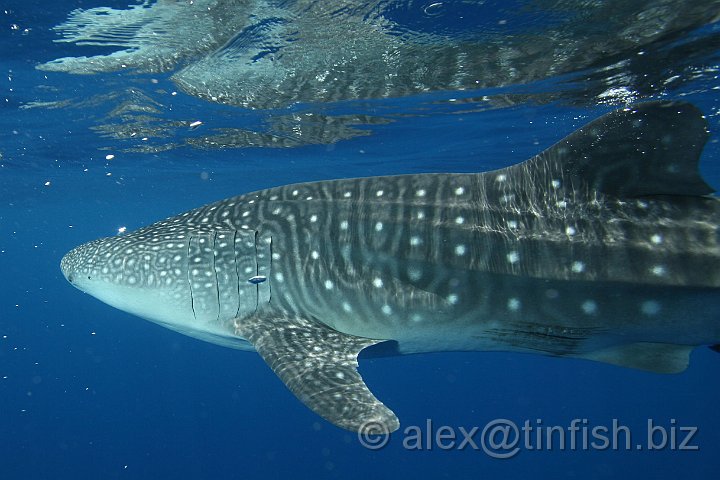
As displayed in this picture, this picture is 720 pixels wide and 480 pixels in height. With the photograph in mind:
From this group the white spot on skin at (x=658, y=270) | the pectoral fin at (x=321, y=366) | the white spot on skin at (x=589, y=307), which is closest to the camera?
the pectoral fin at (x=321, y=366)

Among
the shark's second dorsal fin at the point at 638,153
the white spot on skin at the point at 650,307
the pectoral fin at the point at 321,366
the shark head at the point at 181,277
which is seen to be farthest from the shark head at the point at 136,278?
the white spot on skin at the point at 650,307

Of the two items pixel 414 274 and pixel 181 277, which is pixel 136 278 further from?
pixel 414 274

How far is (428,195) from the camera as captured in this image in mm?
4551

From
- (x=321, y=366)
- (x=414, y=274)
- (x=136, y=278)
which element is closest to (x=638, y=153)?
(x=414, y=274)

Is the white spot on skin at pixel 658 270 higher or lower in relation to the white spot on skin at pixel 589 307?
higher

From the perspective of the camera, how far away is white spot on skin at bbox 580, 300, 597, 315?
3848 millimetres

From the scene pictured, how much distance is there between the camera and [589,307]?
386 cm

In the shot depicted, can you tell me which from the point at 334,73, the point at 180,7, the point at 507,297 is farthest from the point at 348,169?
the point at 507,297

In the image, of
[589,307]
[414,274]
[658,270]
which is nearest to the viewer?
[658,270]

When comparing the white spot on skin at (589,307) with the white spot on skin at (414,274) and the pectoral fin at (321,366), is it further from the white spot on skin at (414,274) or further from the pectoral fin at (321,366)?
the pectoral fin at (321,366)

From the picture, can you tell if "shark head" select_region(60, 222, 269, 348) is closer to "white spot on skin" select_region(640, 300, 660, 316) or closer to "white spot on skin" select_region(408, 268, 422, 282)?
"white spot on skin" select_region(408, 268, 422, 282)

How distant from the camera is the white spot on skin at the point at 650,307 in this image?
3641 millimetres

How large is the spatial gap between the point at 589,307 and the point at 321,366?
2190 millimetres

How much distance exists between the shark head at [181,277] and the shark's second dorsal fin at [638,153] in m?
3.06
